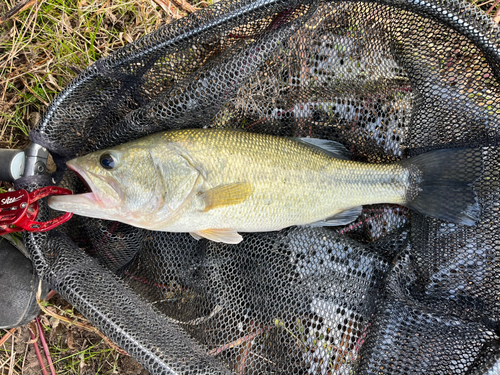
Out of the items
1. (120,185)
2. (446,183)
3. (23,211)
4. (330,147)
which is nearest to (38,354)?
(23,211)

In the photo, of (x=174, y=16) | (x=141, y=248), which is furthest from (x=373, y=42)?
(x=141, y=248)

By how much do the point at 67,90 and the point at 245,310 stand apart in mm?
1839

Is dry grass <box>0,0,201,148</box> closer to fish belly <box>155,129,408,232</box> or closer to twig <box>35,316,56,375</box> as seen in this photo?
fish belly <box>155,129,408,232</box>

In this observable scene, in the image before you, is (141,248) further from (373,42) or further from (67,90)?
(373,42)

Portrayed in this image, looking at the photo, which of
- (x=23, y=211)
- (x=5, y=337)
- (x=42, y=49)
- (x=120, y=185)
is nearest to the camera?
(x=23, y=211)

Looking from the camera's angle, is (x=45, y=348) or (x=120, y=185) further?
(x=45, y=348)

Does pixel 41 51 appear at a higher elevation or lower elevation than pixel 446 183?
higher

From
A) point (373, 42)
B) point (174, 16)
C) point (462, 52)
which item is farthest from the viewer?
point (174, 16)

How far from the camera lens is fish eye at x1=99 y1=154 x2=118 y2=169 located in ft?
6.70

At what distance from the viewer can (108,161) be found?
6.72ft

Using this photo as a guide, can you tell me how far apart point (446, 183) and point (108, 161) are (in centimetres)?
222

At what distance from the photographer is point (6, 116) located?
277 centimetres

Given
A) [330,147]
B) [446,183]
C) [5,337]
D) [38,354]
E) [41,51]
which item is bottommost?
[38,354]

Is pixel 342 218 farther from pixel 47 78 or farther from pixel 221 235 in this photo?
pixel 47 78
